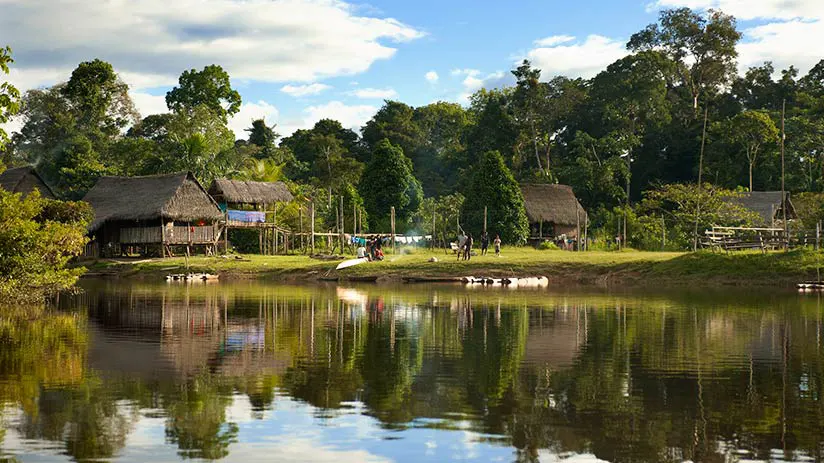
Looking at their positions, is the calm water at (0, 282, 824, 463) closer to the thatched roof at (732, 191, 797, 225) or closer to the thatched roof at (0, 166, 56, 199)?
the thatched roof at (0, 166, 56, 199)

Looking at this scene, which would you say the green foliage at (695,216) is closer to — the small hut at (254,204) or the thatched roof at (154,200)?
the small hut at (254,204)

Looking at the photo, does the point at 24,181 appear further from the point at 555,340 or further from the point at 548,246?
the point at 555,340

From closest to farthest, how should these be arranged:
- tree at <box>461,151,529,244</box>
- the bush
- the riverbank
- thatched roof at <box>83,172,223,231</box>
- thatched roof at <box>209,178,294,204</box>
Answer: the riverbank, thatched roof at <box>83,172,223,231</box>, thatched roof at <box>209,178,294,204</box>, tree at <box>461,151,529,244</box>, the bush

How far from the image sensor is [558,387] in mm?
12789

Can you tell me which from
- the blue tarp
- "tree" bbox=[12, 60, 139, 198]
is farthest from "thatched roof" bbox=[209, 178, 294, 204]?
"tree" bbox=[12, 60, 139, 198]

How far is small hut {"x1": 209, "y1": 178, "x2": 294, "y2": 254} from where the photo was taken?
50.6m

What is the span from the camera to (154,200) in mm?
47375

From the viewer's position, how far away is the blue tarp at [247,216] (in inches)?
1971

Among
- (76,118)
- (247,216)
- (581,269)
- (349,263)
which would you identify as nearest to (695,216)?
(581,269)

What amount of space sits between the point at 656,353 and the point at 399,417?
702 centimetres

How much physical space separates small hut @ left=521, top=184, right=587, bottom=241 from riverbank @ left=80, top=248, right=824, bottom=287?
1546 centimetres

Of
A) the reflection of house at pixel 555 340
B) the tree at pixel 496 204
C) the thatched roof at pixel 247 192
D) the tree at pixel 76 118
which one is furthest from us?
the tree at pixel 76 118

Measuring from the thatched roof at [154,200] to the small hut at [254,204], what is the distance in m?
1.70

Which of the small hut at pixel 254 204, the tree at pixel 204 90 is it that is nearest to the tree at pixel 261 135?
the tree at pixel 204 90
